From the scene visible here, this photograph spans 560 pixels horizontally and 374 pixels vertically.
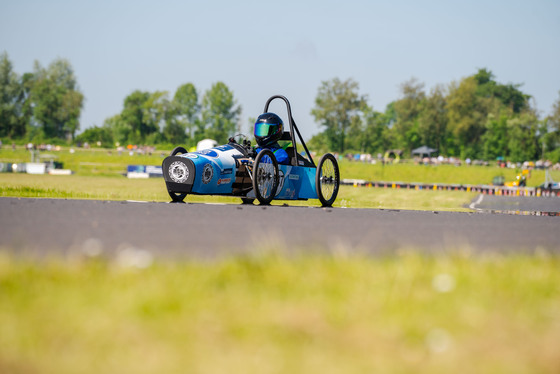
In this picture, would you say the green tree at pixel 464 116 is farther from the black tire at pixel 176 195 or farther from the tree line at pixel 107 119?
the black tire at pixel 176 195

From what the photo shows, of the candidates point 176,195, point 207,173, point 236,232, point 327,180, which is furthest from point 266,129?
point 236,232

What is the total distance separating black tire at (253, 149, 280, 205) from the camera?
14250 millimetres

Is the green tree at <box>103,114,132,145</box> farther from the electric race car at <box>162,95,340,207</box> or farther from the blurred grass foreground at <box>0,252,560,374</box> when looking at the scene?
the blurred grass foreground at <box>0,252,560,374</box>

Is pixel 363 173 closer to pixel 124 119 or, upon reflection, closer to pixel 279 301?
pixel 124 119

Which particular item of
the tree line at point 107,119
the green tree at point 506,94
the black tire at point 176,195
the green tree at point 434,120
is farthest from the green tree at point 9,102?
the black tire at point 176,195

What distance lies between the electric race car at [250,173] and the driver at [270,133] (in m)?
0.16

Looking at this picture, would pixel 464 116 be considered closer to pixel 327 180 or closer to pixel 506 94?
pixel 506 94

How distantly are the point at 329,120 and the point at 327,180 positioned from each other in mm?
119244

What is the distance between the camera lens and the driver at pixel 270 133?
1568 centimetres

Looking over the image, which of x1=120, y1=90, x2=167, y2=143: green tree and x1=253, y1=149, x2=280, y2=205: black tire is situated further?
x1=120, y1=90, x2=167, y2=143: green tree

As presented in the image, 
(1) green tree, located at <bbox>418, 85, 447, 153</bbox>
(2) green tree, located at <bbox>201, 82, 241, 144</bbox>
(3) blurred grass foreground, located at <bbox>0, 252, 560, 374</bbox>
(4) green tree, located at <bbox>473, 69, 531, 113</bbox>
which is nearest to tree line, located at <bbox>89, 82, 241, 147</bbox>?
(2) green tree, located at <bbox>201, 82, 241, 144</bbox>

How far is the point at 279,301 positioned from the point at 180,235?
3.01m

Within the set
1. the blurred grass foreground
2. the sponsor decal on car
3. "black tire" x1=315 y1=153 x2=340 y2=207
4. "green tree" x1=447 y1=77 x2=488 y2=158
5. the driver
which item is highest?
"green tree" x1=447 y1=77 x2=488 y2=158

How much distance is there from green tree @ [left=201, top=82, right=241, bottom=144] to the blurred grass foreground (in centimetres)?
11659
